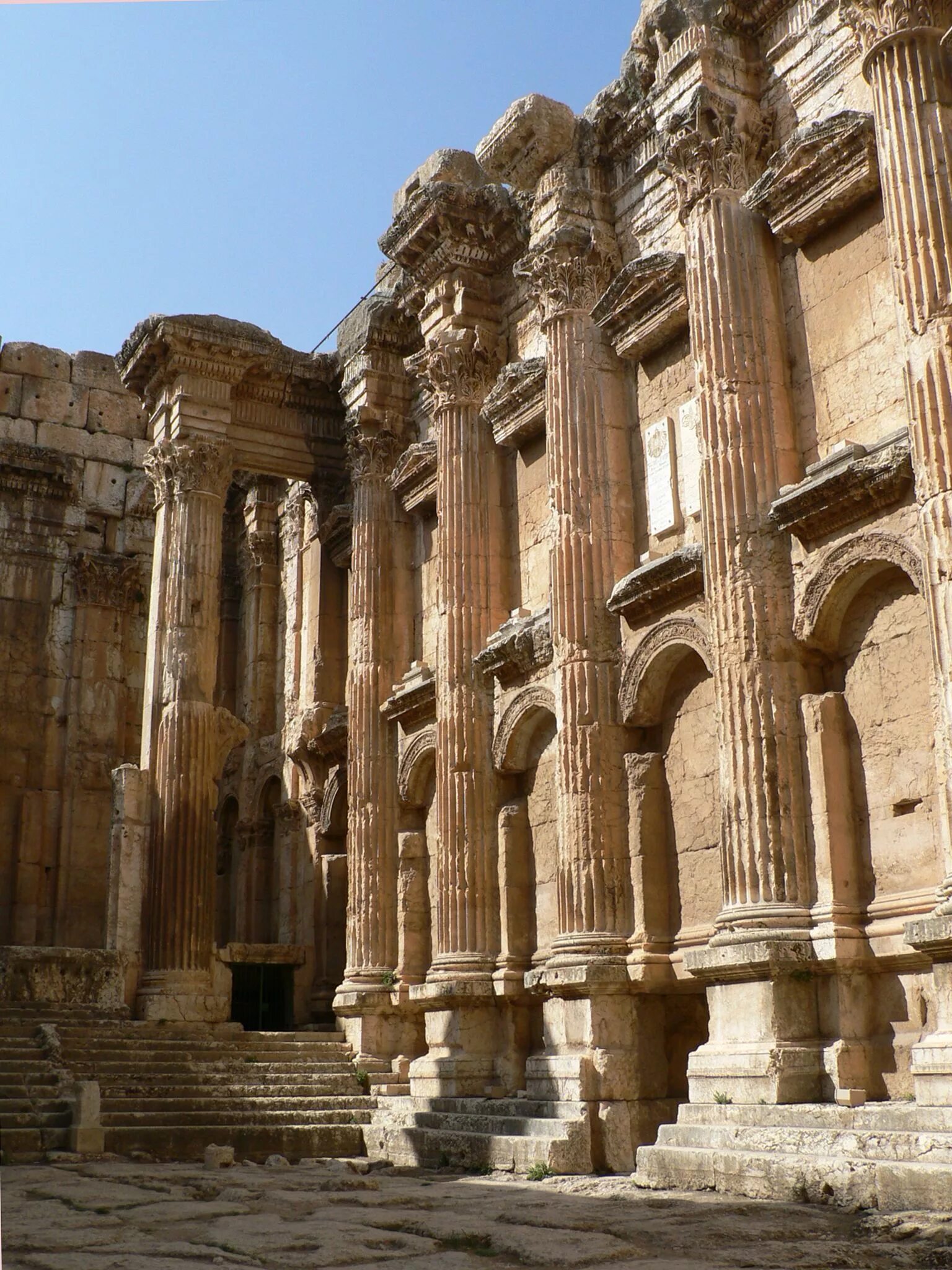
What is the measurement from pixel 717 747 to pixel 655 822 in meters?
1.12

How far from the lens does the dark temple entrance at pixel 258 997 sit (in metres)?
20.2

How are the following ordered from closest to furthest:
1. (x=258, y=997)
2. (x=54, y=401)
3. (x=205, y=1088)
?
(x=205, y=1088) < (x=258, y=997) < (x=54, y=401)

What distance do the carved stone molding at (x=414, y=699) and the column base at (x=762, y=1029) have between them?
6.74 m

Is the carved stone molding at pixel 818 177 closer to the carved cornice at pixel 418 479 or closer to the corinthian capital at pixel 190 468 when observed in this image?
the carved cornice at pixel 418 479

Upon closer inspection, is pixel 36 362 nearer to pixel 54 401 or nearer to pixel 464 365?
pixel 54 401

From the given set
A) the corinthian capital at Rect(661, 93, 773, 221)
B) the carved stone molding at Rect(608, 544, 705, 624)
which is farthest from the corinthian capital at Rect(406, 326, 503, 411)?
the corinthian capital at Rect(661, 93, 773, 221)

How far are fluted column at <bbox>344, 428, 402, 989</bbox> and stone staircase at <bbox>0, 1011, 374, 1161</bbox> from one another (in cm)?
133

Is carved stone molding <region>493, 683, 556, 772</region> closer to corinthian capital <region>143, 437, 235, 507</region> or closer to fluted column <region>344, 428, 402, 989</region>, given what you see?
fluted column <region>344, 428, 402, 989</region>

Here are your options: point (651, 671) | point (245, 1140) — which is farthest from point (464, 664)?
point (245, 1140)

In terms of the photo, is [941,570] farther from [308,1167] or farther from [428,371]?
[428,371]

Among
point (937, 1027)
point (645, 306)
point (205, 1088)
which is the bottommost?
point (205, 1088)

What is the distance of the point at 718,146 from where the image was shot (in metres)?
12.8

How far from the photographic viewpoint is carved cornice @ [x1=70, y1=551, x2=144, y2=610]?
81.7ft

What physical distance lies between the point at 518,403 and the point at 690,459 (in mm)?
3305
